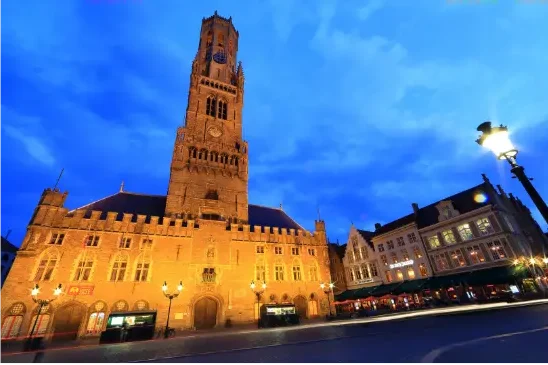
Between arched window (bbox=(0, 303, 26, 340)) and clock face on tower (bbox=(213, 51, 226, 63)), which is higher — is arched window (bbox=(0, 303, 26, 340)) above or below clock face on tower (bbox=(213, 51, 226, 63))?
below

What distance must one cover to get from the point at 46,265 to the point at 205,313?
14959mm

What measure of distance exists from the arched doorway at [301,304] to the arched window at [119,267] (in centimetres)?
1875

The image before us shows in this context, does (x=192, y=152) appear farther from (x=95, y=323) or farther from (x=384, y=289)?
(x=384, y=289)

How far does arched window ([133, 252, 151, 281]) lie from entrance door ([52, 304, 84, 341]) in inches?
191

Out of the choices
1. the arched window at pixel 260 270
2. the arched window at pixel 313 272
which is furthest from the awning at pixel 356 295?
the arched window at pixel 260 270

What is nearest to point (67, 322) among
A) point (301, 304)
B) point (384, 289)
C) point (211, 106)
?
point (301, 304)

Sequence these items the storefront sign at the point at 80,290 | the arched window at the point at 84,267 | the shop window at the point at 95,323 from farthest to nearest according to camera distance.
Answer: the arched window at the point at 84,267, the storefront sign at the point at 80,290, the shop window at the point at 95,323

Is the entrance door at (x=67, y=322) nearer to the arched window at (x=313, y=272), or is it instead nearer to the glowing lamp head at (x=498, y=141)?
the arched window at (x=313, y=272)

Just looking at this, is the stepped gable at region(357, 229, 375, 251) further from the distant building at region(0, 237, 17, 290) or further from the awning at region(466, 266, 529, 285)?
the distant building at region(0, 237, 17, 290)

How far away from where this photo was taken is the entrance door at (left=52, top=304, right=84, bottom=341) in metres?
20.7

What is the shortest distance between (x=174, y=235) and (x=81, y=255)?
8264 mm

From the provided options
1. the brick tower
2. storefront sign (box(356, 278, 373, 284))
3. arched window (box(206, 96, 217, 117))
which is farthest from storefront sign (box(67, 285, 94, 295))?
storefront sign (box(356, 278, 373, 284))

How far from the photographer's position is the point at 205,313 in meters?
25.7

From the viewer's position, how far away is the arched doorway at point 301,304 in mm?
29652
